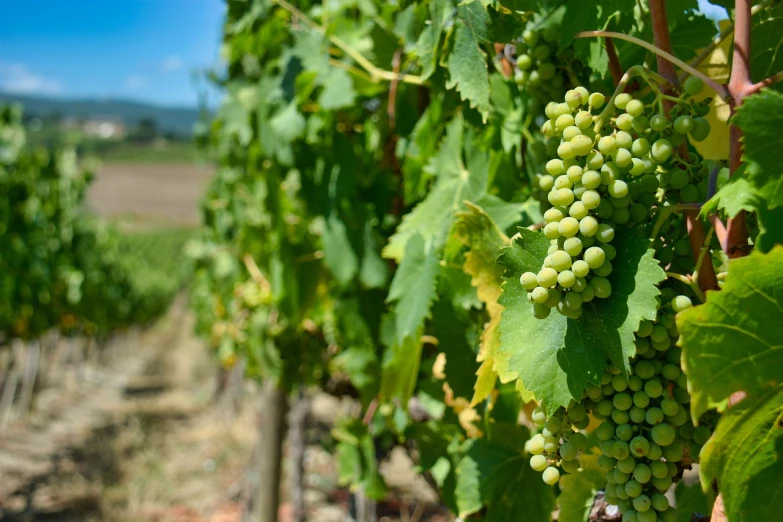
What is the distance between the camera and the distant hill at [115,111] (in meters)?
147

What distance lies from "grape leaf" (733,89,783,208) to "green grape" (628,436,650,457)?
329mm

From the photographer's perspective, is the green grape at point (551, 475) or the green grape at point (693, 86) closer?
the green grape at point (693, 86)

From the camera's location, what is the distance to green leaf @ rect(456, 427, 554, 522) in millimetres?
1275

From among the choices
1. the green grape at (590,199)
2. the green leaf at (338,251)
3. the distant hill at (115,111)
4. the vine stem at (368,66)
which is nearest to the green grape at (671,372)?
the green grape at (590,199)

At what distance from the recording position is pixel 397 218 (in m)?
2.46

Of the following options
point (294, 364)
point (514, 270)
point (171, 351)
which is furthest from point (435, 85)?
point (171, 351)

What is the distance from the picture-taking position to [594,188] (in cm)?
84

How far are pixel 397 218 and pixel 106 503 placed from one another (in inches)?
262

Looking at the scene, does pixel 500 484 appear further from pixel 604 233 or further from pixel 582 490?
pixel 604 233

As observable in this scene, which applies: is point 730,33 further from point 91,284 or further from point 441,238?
point 91,284

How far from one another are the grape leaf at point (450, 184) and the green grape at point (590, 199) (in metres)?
0.69

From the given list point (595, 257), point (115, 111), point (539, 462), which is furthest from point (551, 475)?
point (115, 111)

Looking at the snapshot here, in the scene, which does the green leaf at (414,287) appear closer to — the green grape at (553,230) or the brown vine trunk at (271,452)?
the green grape at (553,230)

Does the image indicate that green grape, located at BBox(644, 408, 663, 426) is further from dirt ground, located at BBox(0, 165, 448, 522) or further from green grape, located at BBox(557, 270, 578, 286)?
dirt ground, located at BBox(0, 165, 448, 522)
